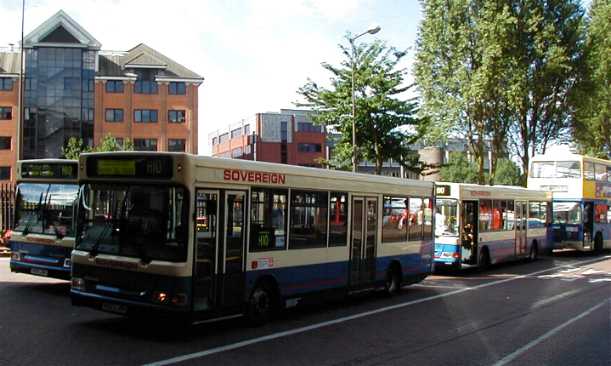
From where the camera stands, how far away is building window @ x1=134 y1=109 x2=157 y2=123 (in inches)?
2665

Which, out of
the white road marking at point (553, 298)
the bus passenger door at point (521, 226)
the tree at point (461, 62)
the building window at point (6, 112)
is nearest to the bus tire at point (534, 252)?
the bus passenger door at point (521, 226)

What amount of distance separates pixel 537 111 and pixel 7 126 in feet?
169

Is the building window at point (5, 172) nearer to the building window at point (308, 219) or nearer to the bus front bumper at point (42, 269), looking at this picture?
the bus front bumper at point (42, 269)

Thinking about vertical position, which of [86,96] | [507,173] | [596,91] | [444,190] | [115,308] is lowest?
[115,308]

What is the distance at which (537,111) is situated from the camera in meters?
38.5

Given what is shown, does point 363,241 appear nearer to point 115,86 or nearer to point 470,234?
point 470,234

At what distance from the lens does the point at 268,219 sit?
10836 mm

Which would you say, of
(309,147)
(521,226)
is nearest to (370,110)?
(521,226)

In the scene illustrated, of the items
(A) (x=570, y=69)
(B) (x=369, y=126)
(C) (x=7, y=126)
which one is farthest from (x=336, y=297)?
(C) (x=7, y=126)

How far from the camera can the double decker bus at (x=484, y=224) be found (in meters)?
19.9

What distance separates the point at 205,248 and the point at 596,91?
34668mm

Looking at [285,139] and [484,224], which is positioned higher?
[285,139]

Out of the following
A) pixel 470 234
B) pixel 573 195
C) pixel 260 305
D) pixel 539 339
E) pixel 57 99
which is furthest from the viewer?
pixel 57 99

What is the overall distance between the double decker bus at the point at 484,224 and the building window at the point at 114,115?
5047cm
